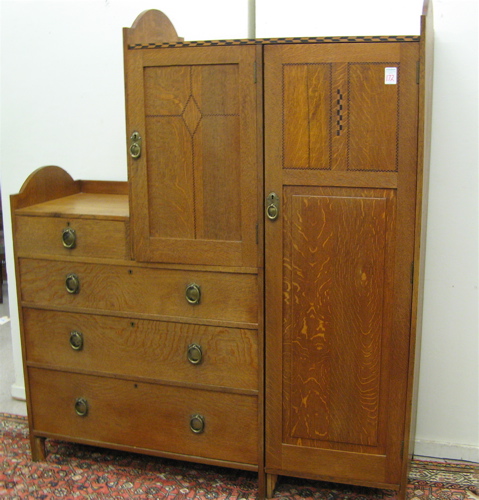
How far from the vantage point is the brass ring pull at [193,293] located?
231 cm

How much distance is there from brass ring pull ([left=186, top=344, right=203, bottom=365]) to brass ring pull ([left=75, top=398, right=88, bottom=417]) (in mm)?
501

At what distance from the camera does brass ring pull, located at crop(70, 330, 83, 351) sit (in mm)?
2504

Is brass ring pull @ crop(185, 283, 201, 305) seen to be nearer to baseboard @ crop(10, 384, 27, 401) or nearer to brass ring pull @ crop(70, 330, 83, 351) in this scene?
brass ring pull @ crop(70, 330, 83, 351)

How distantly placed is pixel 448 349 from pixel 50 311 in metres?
1.57

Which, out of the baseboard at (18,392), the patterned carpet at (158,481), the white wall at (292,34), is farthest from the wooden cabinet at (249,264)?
the baseboard at (18,392)

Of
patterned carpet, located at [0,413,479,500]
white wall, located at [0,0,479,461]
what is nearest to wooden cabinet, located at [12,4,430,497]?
patterned carpet, located at [0,413,479,500]

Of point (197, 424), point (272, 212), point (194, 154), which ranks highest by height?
point (194, 154)

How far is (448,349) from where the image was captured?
2613 mm

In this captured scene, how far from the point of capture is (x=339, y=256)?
2.15 meters

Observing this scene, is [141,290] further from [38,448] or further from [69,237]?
[38,448]

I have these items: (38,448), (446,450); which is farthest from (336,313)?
(38,448)

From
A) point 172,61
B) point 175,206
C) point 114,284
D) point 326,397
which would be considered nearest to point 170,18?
point 172,61

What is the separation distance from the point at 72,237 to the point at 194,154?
1.89 feet

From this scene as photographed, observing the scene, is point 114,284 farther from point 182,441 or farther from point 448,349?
point 448,349
